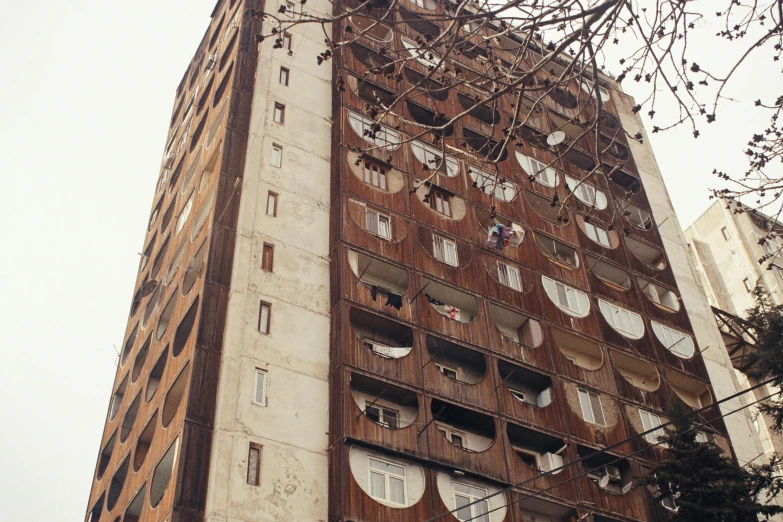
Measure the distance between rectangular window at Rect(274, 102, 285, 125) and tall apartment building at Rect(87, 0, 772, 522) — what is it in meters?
0.27

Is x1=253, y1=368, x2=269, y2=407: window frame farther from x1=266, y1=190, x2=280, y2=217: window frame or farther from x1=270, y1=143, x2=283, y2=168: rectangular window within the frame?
x1=270, y1=143, x2=283, y2=168: rectangular window

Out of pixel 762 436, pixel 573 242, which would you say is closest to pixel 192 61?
pixel 573 242

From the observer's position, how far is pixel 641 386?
34000 millimetres

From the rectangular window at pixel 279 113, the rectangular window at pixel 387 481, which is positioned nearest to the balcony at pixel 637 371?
the rectangular window at pixel 387 481

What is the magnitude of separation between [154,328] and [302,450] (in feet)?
32.6

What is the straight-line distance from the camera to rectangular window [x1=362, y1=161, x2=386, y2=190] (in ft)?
102

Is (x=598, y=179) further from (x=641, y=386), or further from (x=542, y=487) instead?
(x=542, y=487)

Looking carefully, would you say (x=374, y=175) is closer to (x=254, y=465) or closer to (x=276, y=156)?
(x=276, y=156)

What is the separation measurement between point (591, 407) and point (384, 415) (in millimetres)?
7948

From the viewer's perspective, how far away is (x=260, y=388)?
24.2m

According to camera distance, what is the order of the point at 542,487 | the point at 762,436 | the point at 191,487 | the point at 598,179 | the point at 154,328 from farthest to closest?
the point at 762,436, the point at 598,179, the point at 154,328, the point at 542,487, the point at 191,487

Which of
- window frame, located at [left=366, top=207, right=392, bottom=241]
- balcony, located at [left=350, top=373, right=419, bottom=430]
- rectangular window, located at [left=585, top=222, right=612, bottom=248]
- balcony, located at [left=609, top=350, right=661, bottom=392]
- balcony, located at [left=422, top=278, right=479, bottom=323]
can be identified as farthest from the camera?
rectangular window, located at [left=585, top=222, right=612, bottom=248]

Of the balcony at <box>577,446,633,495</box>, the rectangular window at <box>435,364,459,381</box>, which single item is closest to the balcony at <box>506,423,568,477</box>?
the balcony at <box>577,446,633,495</box>

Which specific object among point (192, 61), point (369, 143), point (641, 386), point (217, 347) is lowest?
point (217, 347)
